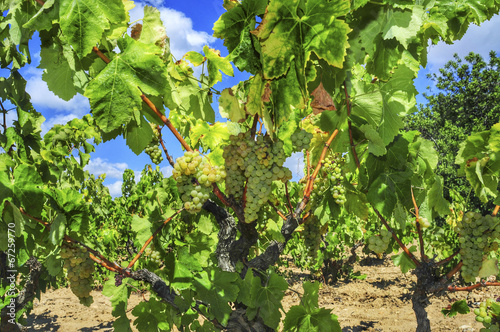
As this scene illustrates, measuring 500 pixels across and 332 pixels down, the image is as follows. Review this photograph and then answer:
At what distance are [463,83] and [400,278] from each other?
13856 millimetres

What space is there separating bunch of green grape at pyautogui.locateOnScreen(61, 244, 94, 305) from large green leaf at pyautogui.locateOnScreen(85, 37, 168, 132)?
108 centimetres

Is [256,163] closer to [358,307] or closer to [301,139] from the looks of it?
[301,139]

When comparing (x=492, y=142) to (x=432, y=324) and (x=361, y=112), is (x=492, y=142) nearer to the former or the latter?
(x=361, y=112)

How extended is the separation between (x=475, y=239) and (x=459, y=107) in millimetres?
18144

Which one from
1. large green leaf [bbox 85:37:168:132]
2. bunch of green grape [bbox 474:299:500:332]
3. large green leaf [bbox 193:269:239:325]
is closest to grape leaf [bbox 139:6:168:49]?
large green leaf [bbox 85:37:168:132]

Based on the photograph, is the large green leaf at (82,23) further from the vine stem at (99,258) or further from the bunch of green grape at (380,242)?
the bunch of green grape at (380,242)

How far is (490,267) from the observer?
2332 millimetres

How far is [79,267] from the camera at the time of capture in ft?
5.97

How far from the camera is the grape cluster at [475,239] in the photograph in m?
2.28

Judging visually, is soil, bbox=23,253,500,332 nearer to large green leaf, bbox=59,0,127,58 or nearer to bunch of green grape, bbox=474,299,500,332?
bunch of green grape, bbox=474,299,500,332

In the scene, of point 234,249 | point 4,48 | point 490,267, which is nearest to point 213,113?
point 234,249

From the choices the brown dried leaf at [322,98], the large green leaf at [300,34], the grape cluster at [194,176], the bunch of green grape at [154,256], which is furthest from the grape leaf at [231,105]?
the bunch of green grape at [154,256]

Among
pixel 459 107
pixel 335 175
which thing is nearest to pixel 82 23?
pixel 335 175

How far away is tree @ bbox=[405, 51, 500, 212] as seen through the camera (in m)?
15.6
